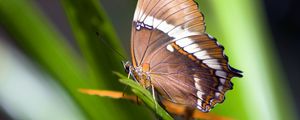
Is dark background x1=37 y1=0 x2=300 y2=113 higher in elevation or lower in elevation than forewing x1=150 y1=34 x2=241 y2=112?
higher

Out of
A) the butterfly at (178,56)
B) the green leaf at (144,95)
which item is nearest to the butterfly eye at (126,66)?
the butterfly at (178,56)

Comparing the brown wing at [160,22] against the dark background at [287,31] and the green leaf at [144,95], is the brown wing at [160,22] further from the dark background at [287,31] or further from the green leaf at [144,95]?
the dark background at [287,31]

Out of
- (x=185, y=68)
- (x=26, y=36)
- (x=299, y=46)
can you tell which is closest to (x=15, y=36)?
(x=26, y=36)

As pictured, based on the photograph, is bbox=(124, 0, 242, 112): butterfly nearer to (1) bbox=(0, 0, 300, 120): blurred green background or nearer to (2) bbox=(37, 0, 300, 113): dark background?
(1) bbox=(0, 0, 300, 120): blurred green background

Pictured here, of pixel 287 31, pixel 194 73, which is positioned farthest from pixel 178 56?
pixel 287 31

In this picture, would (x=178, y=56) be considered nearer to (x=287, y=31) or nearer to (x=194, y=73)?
(x=194, y=73)

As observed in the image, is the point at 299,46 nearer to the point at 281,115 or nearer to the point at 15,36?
the point at 281,115

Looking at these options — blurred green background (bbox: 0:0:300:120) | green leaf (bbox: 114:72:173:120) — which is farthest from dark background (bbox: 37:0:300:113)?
green leaf (bbox: 114:72:173:120)
